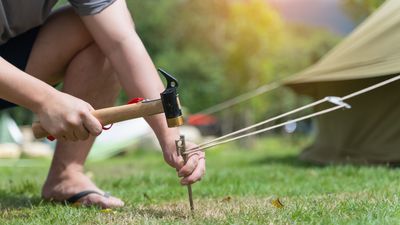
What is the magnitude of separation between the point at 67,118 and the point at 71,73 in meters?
0.59

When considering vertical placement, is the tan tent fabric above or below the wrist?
below

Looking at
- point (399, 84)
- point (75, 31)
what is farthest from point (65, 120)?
point (399, 84)

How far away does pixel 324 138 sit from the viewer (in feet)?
13.8

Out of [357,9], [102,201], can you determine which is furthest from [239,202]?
[357,9]

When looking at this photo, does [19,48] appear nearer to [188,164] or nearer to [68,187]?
[68,187]

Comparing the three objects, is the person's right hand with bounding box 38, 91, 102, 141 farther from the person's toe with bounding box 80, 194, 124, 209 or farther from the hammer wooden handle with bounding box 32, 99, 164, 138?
the person's toe with bounding box 80, 194, 124, 209

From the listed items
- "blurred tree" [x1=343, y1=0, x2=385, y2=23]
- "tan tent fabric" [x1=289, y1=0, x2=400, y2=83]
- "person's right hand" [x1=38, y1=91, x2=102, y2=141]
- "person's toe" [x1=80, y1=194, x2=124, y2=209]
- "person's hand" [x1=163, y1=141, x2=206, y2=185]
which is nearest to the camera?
"person's right hand" [x1=38, y1=91, x2=102, y2=141]

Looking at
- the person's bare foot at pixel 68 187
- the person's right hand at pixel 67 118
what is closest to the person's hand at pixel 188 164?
the person's right hand at pixel 67 118

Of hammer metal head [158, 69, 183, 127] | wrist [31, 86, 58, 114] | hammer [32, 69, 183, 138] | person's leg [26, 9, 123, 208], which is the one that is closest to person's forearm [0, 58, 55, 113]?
wrist [31, 86, 58, 114]

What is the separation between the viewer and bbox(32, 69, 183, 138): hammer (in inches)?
54.6

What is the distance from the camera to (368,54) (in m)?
3.57

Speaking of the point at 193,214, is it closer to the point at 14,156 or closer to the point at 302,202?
the point at 302,202

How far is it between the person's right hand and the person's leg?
491 millimetres

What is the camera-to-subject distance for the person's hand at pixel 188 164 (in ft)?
5.02
